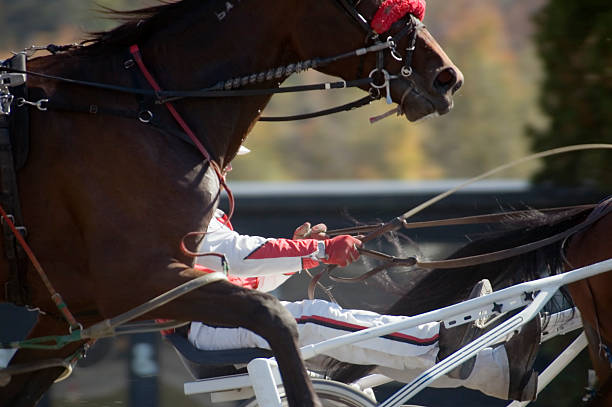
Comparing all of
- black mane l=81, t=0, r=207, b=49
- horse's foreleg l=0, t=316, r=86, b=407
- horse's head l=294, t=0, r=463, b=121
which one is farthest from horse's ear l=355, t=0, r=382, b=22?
horse's foreleg l=0, t=316, r=86, b=407

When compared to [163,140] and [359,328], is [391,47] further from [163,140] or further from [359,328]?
[359,328]

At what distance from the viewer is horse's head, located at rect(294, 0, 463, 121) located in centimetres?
272

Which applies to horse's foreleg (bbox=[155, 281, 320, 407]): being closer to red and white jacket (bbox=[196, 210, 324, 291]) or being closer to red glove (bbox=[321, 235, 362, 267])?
red and white jacket (bbox=[196, 210, 324, 291])

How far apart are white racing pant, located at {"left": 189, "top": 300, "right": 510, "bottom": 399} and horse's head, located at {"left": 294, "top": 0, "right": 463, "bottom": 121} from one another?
2.48ft

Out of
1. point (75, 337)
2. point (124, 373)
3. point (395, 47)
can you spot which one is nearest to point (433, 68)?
point (395, 47)

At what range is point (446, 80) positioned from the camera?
2.76 m

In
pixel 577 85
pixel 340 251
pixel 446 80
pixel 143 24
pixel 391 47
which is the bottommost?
pixel 340 251

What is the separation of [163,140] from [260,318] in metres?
0.65

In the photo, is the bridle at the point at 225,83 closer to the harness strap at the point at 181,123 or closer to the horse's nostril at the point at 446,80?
the harness strap at the point at 181,123

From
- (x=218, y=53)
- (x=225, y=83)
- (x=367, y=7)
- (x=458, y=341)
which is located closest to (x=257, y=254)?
(x=225, y=83)

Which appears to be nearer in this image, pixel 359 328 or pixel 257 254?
pixel 257 254

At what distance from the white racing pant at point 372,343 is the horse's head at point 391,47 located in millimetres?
756

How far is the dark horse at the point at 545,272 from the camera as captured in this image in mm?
2918

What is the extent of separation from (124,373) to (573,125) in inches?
103
